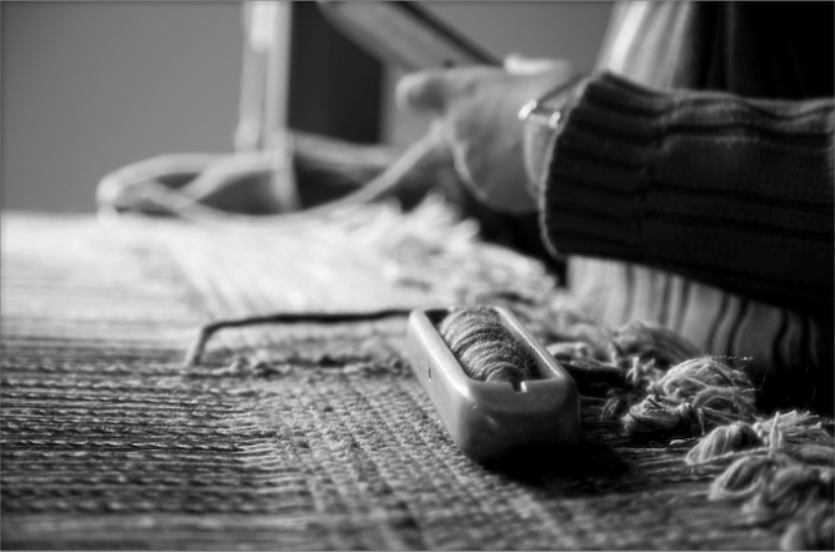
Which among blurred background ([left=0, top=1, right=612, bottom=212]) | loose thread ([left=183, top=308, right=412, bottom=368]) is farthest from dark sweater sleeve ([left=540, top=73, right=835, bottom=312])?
blurred background ([left=0, top=1, right=612, bottom=212])

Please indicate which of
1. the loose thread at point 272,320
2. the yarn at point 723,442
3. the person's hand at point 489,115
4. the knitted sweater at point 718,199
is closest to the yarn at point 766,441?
the yarn at point 723,442

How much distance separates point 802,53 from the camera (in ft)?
2.23

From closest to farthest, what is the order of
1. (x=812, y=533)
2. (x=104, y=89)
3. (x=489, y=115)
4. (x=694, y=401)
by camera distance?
(x=812, y=533)
(x=694, y=401)
(x=489, y=115)
(x=104, y=89)

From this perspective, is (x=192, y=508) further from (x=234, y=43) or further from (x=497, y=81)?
(x=234, y=43)

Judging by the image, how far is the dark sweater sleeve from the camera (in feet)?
1.58

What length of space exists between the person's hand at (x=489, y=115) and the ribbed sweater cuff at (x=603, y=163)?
0.54ft

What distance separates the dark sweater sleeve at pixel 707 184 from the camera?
483mm

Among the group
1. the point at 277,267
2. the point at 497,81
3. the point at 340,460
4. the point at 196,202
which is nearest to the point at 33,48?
the point at 196,202

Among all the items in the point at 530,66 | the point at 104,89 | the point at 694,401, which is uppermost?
the point at 530,66

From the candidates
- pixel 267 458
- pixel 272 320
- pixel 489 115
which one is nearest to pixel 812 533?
pixel 267 458

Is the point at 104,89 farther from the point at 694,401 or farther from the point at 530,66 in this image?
the point at 694,401

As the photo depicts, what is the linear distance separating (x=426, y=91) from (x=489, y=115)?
3.0 inches

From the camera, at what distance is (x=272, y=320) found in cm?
51

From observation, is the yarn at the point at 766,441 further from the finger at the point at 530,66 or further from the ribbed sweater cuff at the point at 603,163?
the finger at the point at 530,66
